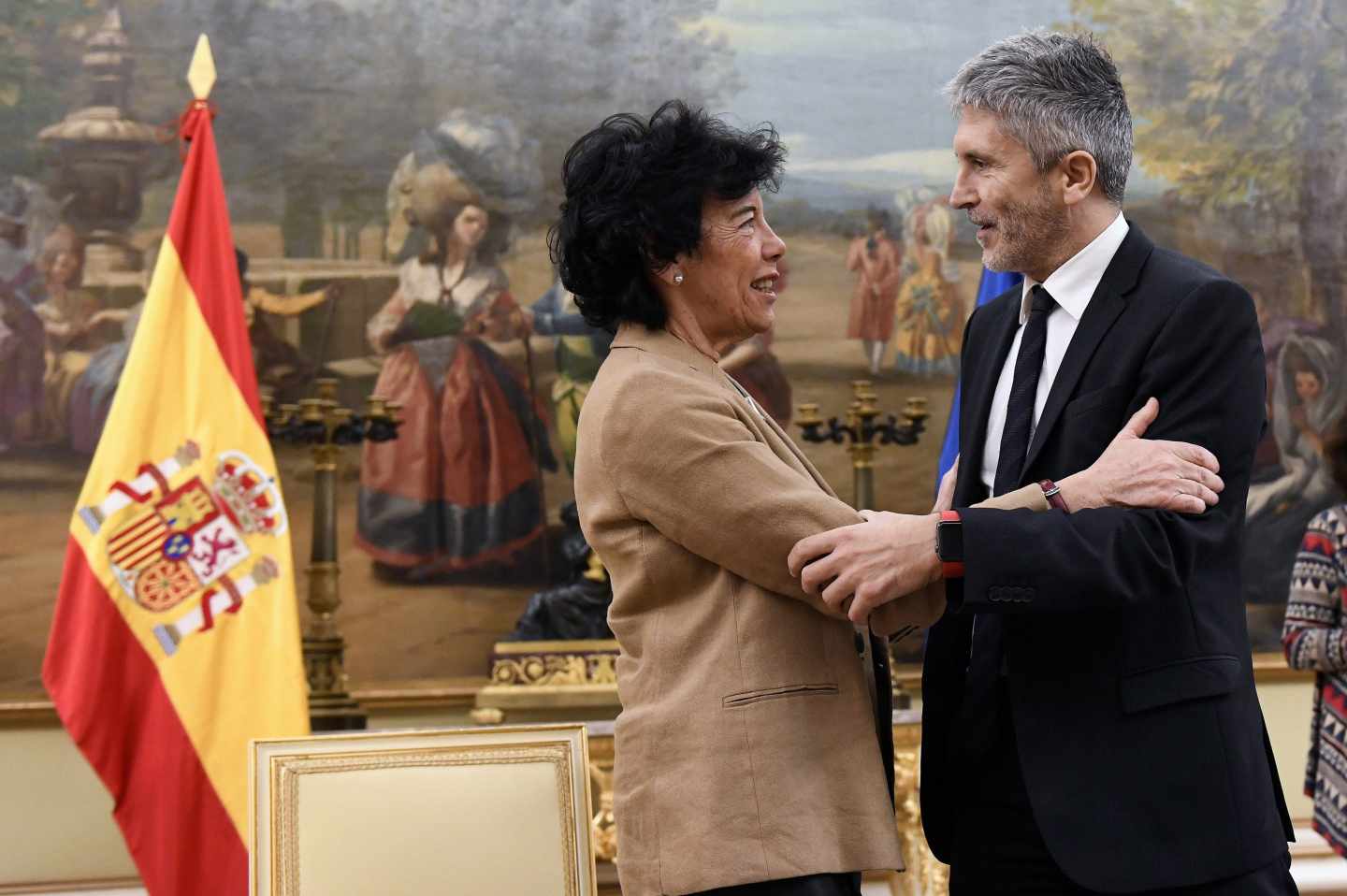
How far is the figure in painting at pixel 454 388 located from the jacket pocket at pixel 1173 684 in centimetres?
395

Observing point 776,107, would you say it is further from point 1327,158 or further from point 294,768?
point 294,768

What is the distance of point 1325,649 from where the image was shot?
4223mm

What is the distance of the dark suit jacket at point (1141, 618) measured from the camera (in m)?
1.96

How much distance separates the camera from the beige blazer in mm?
1958

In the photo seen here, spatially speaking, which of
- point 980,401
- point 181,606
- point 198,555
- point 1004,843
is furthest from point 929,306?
point 1004,843

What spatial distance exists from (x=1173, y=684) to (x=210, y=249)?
3714mm

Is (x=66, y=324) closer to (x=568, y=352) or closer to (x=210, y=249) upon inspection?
(x=210, y=249)

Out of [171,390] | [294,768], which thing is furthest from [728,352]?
[294,768]

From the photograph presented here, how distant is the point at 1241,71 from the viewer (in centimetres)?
648

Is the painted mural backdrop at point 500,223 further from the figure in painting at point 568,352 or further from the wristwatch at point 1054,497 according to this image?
the wristwatch at point 1054,497

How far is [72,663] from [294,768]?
6.50 ft

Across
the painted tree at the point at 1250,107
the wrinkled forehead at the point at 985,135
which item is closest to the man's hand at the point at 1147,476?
the wrinkled forehead at the point at 985,135

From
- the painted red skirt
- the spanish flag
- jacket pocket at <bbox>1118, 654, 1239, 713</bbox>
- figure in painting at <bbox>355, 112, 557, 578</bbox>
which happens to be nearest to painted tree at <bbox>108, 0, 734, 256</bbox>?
figure in painting at <bbox>355, 112, 557, 578</bbox>

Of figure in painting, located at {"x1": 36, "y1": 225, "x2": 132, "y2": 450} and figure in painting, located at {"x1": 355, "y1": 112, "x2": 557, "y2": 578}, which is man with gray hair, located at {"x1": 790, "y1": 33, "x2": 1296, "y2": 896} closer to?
figure in painting, located at {"x1": 355, "y1": 112, "x2": 557, "y2": 578}
